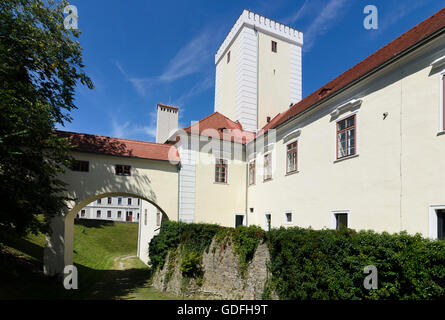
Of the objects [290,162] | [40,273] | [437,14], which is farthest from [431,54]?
[40,273]

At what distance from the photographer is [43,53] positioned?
33.4 feet

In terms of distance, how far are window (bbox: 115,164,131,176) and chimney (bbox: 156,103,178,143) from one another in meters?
9.29

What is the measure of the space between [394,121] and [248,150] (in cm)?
950

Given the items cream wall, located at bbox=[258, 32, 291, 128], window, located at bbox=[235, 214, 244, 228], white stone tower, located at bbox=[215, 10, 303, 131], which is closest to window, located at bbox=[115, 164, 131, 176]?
window, located at bbox=[235, 214, 244, 228]

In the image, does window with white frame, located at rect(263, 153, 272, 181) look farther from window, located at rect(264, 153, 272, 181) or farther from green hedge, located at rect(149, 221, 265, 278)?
green hedge, located at rect(149, 221, 265, 278)

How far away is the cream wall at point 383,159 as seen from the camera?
714 centimetres

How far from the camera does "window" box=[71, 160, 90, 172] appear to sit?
13.6 metres

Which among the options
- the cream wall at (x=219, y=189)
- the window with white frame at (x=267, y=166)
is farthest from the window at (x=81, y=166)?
the window with white frame at (x=267, y=166)

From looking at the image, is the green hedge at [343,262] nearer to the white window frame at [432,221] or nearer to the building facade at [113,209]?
the white window frame at [432,221]

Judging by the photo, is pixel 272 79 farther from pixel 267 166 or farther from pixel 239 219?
pixel 239 219

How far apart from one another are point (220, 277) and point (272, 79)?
15.0 meters

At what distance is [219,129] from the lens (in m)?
17.3

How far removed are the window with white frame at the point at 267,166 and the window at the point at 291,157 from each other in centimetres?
147
